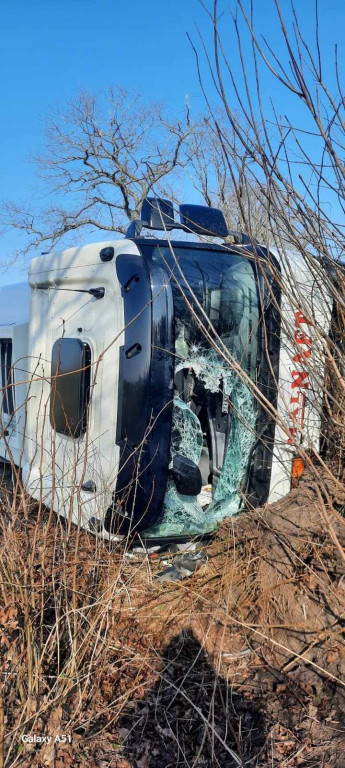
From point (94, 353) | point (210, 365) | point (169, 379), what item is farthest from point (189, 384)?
point (94, 353)

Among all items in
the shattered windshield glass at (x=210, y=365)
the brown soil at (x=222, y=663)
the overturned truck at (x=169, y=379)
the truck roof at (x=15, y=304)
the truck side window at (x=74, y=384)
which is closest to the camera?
the brown soil at (x=222, y=663)

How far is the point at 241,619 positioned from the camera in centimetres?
343

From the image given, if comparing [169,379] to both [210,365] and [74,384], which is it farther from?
[74,384]

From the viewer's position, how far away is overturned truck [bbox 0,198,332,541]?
3.96 metres

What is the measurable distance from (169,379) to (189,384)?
2.13 ft

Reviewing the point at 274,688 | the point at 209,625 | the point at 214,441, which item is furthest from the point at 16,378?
the point at 274,688

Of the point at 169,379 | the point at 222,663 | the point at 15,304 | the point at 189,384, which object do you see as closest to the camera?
the point at 222,663

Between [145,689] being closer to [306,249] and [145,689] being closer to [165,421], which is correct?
[165,421]

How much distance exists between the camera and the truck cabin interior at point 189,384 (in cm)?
396

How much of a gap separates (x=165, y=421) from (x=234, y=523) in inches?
33.9

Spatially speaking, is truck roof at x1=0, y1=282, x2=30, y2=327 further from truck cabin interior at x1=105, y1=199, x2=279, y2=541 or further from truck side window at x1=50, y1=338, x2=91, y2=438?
truck cabin interior at x1=105, y1=199, x2=279, y2=541

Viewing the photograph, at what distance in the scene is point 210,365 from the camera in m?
4.26

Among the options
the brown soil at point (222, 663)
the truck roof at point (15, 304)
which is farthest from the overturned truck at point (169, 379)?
the truck roof at point (15, 304)

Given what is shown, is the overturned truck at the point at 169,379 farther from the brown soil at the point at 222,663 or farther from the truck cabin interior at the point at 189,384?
the brown soil at the point at 222,663
